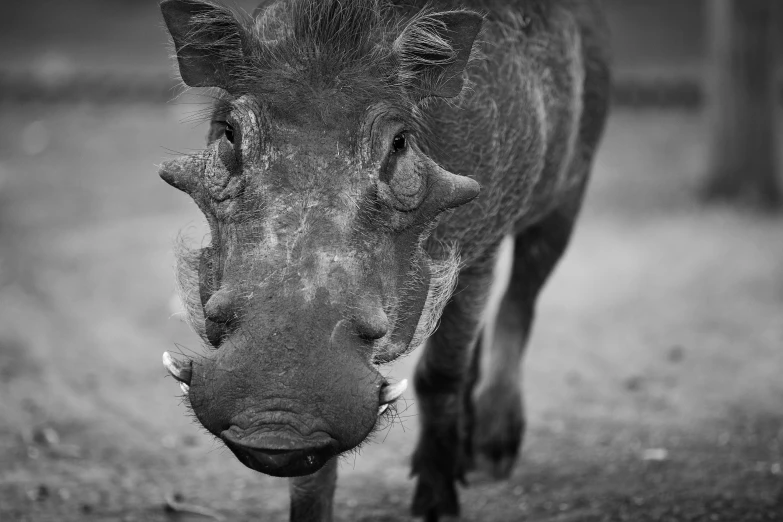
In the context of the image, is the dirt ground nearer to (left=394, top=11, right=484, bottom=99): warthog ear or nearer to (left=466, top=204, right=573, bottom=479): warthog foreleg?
(left=466, top=204, right=573, bottom=479): warthog foreleg

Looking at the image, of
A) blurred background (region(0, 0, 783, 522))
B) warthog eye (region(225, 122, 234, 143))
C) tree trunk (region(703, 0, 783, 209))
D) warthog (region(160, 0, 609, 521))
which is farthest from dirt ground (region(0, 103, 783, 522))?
warthog eye (region(225, 122, 234, 143))

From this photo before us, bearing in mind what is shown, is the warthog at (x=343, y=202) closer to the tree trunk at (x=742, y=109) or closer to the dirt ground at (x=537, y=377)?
the dirt ground at (x=537, y=377)

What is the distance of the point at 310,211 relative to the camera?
2.93 meters

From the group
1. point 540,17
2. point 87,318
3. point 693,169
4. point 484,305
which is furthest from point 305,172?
point 693,169

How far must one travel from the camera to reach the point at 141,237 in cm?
920

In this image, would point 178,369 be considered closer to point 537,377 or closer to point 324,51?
point 324,51

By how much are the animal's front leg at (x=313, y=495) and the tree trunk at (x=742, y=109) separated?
7215mm

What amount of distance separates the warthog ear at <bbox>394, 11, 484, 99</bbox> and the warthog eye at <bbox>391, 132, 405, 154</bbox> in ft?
0.75

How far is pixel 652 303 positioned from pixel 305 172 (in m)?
5.10

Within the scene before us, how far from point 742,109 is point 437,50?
7247mm

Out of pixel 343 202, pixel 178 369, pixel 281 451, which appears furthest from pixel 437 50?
pixel 281 451

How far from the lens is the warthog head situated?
2.68m

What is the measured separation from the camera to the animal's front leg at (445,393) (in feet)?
13.8

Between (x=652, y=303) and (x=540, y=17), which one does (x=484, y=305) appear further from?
(x=652, y=303)
